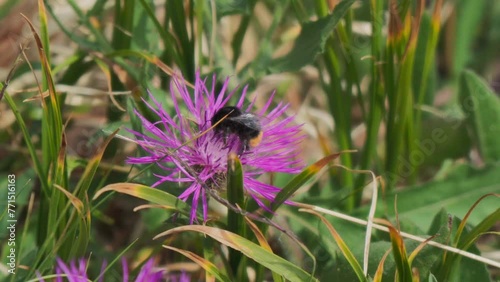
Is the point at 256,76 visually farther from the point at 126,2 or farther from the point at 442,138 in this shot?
the point at 442,138

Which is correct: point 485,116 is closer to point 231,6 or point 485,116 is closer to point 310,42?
point 310,42

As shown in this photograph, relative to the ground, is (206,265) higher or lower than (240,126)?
lower

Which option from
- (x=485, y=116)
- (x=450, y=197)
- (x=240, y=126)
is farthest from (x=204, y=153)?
(x=485, y=116)

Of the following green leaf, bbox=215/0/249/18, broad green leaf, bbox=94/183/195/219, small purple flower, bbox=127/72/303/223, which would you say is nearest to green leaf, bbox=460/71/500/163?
green leaf, bbox=215/0/249/18

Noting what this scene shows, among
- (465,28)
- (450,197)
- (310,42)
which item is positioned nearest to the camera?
(310,42)

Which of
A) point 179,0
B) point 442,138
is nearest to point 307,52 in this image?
point 179,0

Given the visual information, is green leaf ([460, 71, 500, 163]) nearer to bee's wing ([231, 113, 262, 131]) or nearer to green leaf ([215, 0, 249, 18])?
green leaf ([215, 0, 249, 18])
